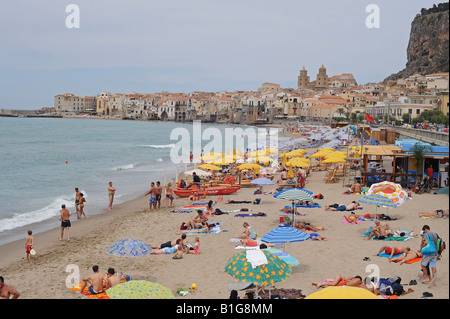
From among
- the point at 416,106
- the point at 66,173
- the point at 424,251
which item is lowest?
the point at 66,173

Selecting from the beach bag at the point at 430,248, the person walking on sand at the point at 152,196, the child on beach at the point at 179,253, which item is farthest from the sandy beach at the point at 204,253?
the person walking on sand at the point at 152,196

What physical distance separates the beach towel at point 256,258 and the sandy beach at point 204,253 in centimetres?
99

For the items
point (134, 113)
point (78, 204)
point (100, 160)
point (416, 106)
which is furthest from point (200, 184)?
point (134, 113)

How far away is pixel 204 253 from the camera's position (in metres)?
9.95

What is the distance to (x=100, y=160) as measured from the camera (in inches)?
1625

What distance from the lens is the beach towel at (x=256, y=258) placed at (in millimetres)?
6301

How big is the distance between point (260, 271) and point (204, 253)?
12.6 feet

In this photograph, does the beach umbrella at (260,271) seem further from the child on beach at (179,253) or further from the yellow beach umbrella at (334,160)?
the yellow beach umbrella at (334,160)

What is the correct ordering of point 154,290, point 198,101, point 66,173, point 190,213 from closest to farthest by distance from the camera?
point 154,290 → point 190,213 → point 66,173 → point 198,101

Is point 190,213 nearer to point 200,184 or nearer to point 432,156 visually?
point 200,184

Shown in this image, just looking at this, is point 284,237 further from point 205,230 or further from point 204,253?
point 205,230

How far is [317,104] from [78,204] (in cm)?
10824

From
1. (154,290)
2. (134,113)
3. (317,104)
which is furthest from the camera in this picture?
(134,113)

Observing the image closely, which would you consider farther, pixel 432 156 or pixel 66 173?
pixel 66 173
